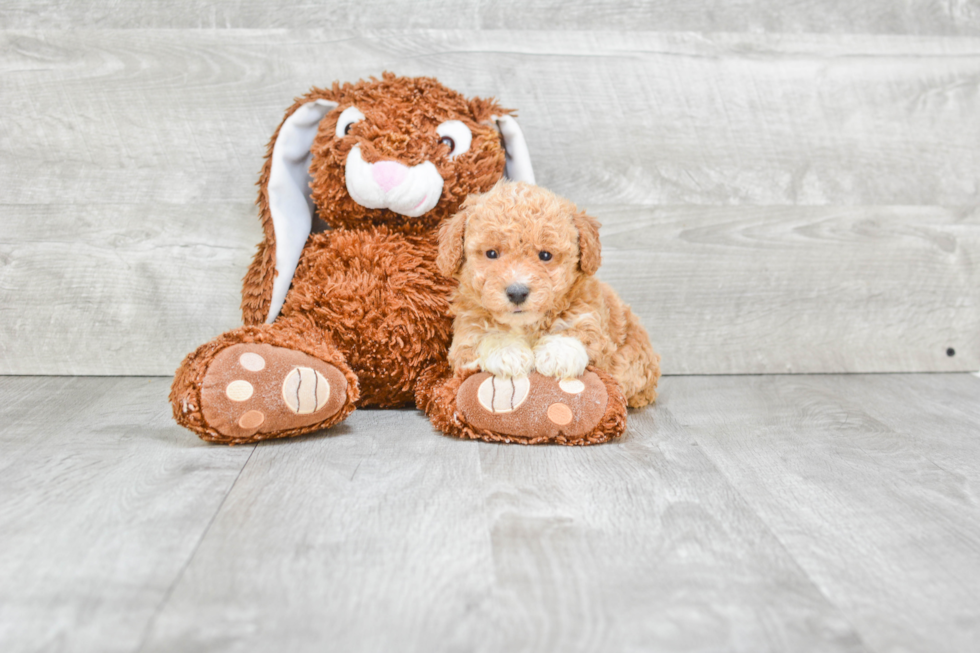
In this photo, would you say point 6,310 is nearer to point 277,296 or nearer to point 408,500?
point 277,296

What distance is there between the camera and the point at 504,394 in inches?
36.8

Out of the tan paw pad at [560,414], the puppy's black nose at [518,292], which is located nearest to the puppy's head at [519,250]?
the puppy's black nose at [518,292]

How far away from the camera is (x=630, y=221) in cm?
132

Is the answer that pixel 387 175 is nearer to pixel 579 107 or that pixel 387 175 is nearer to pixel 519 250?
pixel 519 250

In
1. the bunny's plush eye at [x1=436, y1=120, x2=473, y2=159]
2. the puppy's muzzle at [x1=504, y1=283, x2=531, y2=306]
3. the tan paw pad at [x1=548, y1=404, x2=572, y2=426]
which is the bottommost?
the tan paw pad at [x1=548, y1=404, x2=572, y2=426]

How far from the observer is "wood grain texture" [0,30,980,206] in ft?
4.06

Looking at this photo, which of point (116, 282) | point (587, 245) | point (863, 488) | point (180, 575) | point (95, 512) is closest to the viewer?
point (180, 575)

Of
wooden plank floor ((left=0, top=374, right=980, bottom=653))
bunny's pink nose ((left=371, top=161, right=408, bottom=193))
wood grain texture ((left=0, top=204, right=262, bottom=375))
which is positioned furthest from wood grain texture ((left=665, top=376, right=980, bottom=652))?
wood grain texture ((left=0, top=204, right=262, bottom=375))

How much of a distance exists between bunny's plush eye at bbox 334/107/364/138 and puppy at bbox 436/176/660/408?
0.66ft

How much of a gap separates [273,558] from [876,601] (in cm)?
48

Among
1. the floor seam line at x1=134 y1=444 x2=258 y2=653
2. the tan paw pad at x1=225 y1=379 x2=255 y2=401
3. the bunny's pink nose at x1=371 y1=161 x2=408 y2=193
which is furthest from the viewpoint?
the bunny's pink nose at x1=371 y1=161 x2=408 y2=193

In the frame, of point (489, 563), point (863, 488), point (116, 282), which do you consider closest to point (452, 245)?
point (489, 563)

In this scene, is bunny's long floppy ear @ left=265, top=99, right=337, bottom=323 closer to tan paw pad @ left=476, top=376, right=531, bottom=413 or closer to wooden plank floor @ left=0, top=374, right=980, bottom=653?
wooden plank floor @ left=0, top=374, right=980, bottom=653

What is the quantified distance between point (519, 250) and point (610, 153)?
454 mm
